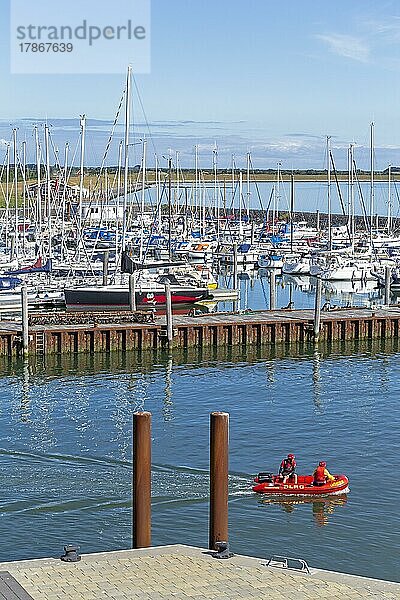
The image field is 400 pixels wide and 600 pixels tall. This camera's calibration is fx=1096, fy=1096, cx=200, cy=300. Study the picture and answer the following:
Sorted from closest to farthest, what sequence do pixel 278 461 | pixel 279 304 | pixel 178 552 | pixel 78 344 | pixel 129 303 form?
pixel 178 552
pixel 278 461
pixel 78 344
pixel 129 303
pixel 279 304

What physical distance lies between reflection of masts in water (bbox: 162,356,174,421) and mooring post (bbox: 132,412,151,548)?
19.8 m

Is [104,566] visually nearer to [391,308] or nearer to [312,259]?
[391,308]

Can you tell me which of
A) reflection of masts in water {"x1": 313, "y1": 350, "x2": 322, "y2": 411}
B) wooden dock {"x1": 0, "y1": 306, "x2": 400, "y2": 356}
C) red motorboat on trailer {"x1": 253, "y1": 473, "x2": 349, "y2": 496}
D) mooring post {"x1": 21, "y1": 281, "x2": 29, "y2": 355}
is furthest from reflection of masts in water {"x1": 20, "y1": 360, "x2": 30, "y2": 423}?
red motorboat on trailer {"x1": 253, "y1": 473, "x2": 349, "y2": 496}

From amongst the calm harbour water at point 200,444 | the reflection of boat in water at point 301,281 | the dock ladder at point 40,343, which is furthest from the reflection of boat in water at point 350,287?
the dock ladder at point 40,343

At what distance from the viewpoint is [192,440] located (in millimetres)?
38688

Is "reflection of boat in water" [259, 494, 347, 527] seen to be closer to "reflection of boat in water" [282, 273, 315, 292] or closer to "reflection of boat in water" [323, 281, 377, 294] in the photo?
"reflection of boat in water" [323, 281, 377, 294]

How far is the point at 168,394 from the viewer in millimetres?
48406

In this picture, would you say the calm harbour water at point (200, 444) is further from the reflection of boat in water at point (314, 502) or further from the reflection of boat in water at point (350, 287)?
the reflection of boat in water at point (350, 287)

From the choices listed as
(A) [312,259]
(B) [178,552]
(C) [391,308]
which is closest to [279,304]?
(C) [391,308]

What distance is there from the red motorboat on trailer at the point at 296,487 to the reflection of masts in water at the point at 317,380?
13.1m

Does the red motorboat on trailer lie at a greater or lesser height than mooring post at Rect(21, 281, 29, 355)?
lesser

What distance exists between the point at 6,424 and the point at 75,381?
383 inches

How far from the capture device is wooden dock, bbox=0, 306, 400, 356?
57.0m

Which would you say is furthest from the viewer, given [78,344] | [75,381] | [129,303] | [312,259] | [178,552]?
[312,259]
